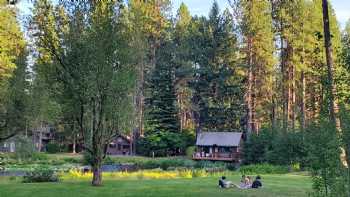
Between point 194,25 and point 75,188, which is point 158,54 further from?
point 75,188

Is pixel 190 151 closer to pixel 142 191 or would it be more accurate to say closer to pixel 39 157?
pixel 39 157

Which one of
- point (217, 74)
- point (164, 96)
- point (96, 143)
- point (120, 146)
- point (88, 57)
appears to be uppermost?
point (217, 74)

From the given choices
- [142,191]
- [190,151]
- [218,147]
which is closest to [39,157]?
[190,151]

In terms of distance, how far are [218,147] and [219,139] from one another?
85 centimetres

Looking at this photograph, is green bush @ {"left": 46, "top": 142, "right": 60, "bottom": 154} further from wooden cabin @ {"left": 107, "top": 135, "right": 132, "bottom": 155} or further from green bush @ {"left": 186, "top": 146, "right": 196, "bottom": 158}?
green bush @ {"left": 186, "top": 146, "right": 196, "bottom": 158}

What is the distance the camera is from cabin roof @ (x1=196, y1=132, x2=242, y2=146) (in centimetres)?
4728

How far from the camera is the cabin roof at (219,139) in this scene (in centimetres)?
4728

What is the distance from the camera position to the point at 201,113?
5409cm

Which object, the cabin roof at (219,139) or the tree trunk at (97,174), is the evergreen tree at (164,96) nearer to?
the cabin roof at (219,139)

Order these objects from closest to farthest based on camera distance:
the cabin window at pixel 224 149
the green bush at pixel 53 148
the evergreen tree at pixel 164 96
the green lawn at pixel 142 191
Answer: the green lawn at pixel 142 191, the cabin window at pixel 224 149, the evergreen tree at pixel 164 96, the green bush at pixel 53 148

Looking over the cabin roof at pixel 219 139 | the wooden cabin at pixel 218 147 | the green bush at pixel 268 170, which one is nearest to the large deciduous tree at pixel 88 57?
the green bush at pixel 268 170

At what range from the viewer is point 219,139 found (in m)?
48.2

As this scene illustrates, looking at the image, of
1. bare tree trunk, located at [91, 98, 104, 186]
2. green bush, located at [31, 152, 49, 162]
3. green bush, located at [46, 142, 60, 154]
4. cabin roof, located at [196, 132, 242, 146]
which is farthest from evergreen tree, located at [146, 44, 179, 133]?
bare tree trunk, located at [91, 98, 104, 186]

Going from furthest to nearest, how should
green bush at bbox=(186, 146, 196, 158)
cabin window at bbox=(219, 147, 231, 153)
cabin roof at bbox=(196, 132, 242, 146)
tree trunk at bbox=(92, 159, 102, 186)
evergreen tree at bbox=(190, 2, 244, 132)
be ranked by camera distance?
1. evergreen tree at bbox=(190, 2, 244, 132)
2. green bush at bbox=(186, 146, 196, 158)
3. cabin window at bbox=(219, 147, 231, 153)
4. cabin roof at bbox=(196, 132, 242, 146)
5. tree trunk at bbox=(92, 159, 102, 186)
